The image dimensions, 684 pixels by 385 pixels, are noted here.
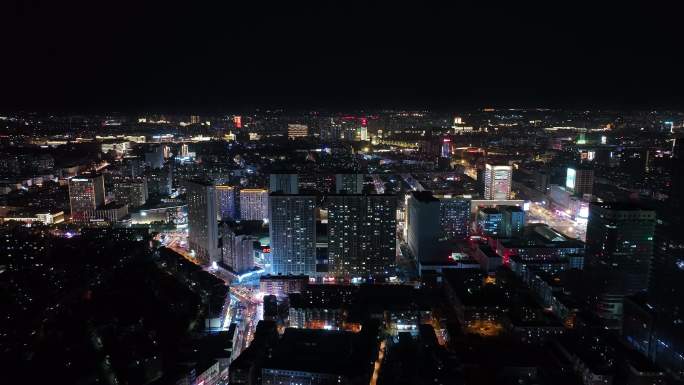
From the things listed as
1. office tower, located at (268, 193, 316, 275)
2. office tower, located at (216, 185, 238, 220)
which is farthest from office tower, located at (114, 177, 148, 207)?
office tower, located at (268, 193, 316, 275)

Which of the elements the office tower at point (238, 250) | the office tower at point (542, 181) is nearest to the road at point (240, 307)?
the office tower at point (238, 250)

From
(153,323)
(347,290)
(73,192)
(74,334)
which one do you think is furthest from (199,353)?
(73,192)

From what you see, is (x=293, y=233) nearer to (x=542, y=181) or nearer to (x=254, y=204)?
(x=254, y=204)

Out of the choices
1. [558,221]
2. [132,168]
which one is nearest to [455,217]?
[558,221]

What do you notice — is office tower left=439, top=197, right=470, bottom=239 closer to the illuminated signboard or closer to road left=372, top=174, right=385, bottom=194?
road left=372, top=174, right=385, bottom=194

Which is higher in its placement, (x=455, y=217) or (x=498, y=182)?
(x=498, y=182)

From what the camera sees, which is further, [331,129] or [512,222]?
[331,129]

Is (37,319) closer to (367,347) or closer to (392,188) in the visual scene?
(367,347)
